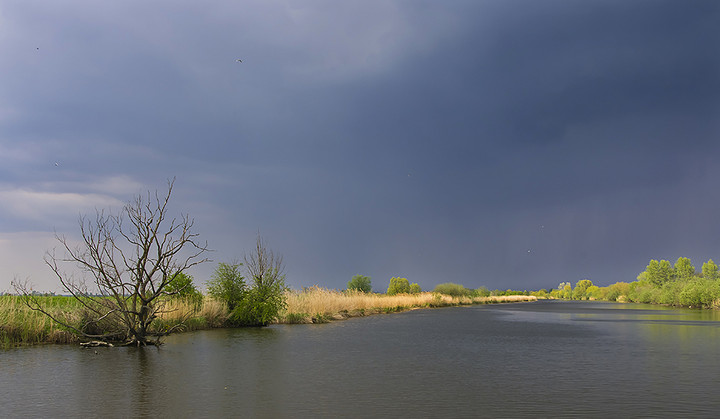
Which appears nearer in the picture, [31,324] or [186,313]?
[31,324]

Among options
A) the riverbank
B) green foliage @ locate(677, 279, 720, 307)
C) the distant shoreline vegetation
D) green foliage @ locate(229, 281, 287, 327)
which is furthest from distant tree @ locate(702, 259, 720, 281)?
green foliage @ locate(229, 281, 287, 327)

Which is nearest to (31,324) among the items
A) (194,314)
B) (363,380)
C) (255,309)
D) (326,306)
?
(194,314)

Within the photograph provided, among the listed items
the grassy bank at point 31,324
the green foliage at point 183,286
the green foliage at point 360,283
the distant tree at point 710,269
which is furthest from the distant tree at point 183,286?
the distant tree at point 710,269

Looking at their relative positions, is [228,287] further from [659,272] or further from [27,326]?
[659,272]

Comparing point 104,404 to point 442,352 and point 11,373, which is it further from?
point 442,352

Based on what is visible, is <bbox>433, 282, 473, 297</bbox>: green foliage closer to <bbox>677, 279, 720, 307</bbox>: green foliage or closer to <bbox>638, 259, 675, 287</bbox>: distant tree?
<bbox>677, 279, 720, 307</bbox>: green foliage

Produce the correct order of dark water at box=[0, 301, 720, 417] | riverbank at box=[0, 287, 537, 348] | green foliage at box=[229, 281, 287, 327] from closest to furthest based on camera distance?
dark water at box=[0, 301, 720, 417] < riverbank at box=[0, 287, 537, 348] < green foliage at box=[229, 281, 287, 327]

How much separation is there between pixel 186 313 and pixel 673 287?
6535cm

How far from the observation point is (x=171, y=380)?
1060 centimetres

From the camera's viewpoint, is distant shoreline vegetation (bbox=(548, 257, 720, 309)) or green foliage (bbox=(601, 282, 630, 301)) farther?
green foliage (bbox=(601, 282, 630, 301))

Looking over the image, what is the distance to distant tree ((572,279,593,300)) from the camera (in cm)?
15691

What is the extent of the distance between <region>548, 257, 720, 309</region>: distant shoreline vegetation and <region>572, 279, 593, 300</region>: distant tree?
3.09 m

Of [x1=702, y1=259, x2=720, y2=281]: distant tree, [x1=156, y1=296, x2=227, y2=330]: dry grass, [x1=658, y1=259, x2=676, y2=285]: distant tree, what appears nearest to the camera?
[x1=156, y1=296, x2=227, y2=330]: dry grass

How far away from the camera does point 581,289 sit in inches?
6383
